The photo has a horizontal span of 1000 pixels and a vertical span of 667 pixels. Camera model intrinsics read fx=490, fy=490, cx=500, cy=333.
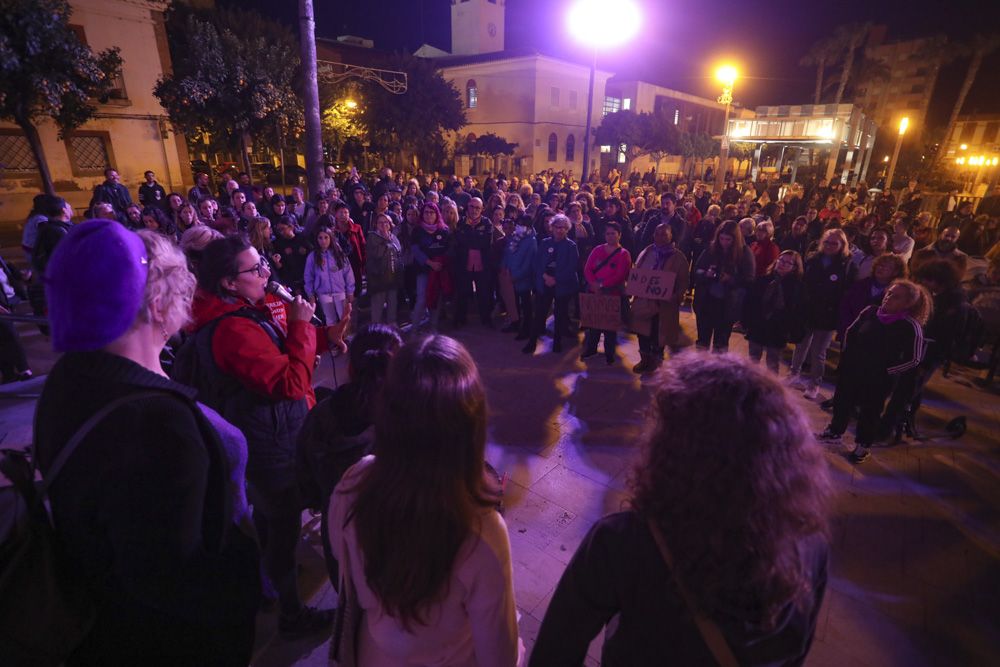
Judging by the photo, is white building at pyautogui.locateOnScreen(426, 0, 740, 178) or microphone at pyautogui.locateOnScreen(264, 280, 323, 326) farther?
white building at pyautogui.locateOnScreen(426, 0, 740, 178)

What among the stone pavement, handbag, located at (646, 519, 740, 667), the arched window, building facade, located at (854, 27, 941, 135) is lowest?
the stone pavement

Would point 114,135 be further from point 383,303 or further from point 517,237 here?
point 517,237

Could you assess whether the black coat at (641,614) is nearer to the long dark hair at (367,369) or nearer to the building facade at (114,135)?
the long dark hair at (367,369)

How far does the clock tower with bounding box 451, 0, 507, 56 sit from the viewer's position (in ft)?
145

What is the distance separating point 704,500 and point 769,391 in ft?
1.05

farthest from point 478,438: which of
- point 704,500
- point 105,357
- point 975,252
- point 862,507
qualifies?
point 975,252

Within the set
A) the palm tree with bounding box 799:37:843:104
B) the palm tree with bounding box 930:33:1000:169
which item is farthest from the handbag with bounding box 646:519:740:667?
the palm tree with bounding box 930:33:1000:169

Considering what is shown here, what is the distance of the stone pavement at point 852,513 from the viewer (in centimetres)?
294

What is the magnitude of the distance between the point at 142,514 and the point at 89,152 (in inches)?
922

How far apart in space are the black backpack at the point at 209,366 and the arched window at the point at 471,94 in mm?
41178

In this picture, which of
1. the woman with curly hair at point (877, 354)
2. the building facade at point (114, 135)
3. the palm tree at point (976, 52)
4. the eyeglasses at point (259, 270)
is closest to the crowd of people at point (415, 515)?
the eyeglasses at point (259, 270)

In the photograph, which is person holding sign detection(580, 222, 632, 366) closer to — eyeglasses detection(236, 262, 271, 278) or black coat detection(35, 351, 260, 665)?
→ eyeglasses detection(236, 262, 271, 278)

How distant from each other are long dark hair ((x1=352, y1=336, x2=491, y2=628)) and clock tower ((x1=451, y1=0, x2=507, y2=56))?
49.3 metres

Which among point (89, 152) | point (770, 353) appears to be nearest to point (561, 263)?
point (770, 353)
